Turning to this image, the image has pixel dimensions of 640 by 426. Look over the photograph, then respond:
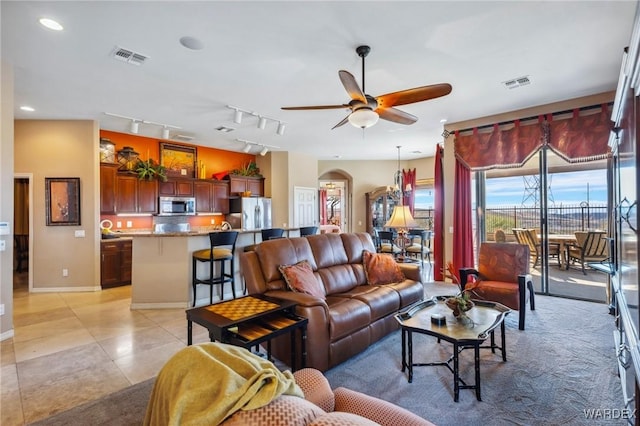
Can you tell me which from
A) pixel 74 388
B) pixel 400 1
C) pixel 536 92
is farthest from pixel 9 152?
pixel 536 92

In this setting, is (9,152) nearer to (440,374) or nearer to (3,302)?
(3,302)

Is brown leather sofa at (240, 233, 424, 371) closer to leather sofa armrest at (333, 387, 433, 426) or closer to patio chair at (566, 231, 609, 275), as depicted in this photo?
leather sofa armrest at (333, 387, 433, 426)

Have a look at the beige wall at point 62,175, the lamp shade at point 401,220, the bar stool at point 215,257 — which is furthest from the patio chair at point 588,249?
the beige wall at point 62,175

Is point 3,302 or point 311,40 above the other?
point 311,40

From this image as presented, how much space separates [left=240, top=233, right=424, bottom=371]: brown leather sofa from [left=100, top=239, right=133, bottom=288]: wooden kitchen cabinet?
12.8 feet

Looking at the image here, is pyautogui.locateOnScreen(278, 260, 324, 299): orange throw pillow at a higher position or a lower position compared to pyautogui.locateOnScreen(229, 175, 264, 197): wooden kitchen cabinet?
lower

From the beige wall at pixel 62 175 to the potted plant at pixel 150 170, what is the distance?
2.82 ft

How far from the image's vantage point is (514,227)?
17.6 feet

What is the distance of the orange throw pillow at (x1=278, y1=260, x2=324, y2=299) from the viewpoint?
2902 millimetres

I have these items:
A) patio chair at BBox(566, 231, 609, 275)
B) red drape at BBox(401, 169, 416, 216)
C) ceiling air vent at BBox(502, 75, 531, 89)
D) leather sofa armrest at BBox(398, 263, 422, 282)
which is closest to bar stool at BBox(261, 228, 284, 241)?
leather sofa armrest at BBox(398, 263, 422, 282)

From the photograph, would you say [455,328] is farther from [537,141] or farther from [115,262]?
[115,262]

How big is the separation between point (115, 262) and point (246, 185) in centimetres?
335

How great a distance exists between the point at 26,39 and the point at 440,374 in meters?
4.87

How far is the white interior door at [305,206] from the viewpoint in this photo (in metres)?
8.21
